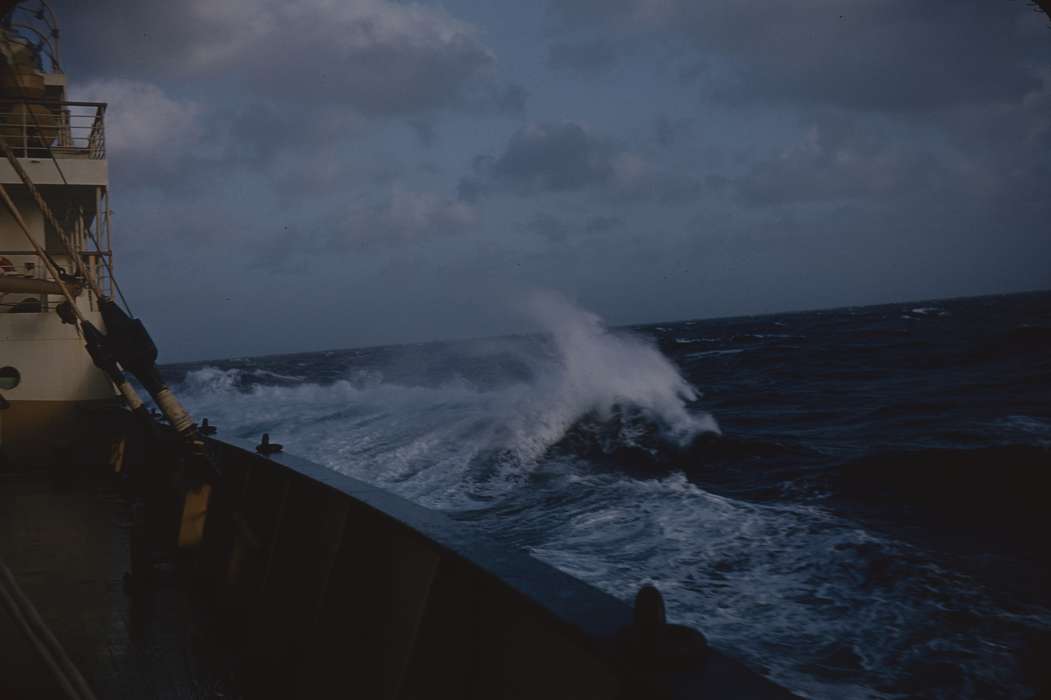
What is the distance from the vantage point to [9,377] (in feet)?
28.5

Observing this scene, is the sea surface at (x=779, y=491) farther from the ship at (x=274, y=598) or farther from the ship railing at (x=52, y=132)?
the ship railing at (x=52, y=132)

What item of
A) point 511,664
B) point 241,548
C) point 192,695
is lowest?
point 192,695

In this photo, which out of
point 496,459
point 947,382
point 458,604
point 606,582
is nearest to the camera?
point 458,604

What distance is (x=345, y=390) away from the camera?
25.4 metres

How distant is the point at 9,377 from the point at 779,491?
10546mm

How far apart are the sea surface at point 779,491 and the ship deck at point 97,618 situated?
161 cm

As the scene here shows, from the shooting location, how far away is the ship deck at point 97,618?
302 cm

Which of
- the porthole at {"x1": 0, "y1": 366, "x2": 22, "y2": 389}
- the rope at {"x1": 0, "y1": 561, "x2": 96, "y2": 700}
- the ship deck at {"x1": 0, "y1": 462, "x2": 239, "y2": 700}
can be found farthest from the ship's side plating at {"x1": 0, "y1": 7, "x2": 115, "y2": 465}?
the rope at {"x1": 0, "y1": 561, "x2": 96, "y2": 700}

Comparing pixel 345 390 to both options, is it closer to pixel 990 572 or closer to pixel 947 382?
pixel 947 382

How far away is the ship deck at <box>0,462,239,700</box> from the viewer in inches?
119

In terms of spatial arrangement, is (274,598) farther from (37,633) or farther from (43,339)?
(43,339)

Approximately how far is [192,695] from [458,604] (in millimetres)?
1597

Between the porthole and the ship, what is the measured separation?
6.86 feet

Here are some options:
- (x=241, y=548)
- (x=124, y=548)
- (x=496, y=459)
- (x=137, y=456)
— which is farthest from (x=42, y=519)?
(x=496, y=459)
